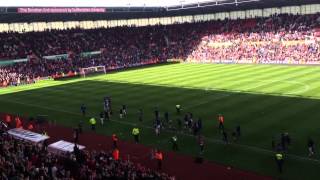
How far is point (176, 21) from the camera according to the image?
10425cm

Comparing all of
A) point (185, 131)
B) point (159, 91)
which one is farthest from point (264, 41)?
point (185, 131)

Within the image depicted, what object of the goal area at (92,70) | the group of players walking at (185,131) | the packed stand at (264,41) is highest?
the packed stand at (264,41)

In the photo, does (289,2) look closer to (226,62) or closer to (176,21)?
(226,62)

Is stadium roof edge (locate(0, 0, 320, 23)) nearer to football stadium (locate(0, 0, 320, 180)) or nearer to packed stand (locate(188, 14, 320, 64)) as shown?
football stadium (locate(0, 0, 320, 180))

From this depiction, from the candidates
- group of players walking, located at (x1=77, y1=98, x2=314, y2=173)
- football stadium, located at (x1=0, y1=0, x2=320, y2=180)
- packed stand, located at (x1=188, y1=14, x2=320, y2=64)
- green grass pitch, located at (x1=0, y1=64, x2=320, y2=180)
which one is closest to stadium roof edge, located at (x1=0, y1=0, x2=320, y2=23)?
football stadium, located at (x1=0, y1=0, x2=320, y2=180)

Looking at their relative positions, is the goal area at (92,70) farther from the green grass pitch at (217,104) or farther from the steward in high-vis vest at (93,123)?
the steward in high-vis vest at (93,123)

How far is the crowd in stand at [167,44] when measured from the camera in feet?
231

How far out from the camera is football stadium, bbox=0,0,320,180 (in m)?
22.8

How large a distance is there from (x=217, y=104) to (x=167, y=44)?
58741mm

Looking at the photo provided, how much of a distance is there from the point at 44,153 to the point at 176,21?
3374 inches

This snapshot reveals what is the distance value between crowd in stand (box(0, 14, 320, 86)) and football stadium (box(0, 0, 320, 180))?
296 millimetres

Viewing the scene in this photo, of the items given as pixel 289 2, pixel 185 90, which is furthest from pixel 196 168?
pixel 289 2

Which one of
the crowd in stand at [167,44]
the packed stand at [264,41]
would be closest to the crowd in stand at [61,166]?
the crowd in stand at [167,44]

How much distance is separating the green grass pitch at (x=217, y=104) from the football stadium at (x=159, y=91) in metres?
0.12
